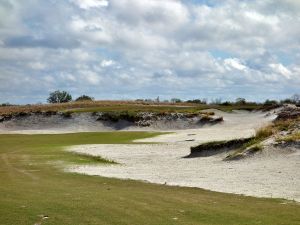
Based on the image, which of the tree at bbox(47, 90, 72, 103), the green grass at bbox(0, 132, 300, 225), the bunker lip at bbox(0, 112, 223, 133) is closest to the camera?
the green grass at bbox(0, 132, 300, 225)

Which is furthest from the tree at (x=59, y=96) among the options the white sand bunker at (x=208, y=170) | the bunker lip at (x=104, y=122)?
the white sand bunker at (x=208, y=170)

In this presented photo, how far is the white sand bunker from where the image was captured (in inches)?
789

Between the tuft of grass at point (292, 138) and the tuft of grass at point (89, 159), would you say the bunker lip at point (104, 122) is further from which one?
the tuft of grass at point (292, 138)

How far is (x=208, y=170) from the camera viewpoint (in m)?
27.3

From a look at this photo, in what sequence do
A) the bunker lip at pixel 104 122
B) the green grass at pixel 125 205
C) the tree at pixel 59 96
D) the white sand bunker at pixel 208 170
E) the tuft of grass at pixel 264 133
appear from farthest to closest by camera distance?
the tree at pixel 59 96, the bunker lip at pixel 104 122, the tuft of grass at pixel 264 133, the white sand bunker at pixel 208 170, the green grass at pixel 125 205

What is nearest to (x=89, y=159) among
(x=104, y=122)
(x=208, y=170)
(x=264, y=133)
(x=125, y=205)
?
(x=208, y=170)

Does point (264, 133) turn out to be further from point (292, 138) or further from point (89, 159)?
point (89, 159)

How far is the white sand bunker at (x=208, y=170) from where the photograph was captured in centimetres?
2003

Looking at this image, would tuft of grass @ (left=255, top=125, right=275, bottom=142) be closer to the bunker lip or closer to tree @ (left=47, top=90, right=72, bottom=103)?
the bunker lip

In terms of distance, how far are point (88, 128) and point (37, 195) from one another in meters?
62.8

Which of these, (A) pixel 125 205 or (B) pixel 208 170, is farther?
(B) pixel 208 170

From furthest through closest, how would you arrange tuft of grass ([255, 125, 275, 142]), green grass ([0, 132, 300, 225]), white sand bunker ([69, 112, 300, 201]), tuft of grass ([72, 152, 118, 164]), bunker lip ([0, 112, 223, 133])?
bunker lip ([0, 112, 223, 133]) → tuft of grass ([255, 125, 275, 142]) → tuft of grass ([72, 152, 118, 164]) → white sand bunker ([69, 112, 300, 201]) → green grass ([0, 132, 300, 225])

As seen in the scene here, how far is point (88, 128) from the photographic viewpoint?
78875 millimetres

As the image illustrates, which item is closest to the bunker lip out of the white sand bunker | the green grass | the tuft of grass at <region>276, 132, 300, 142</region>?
the white sand bunker
